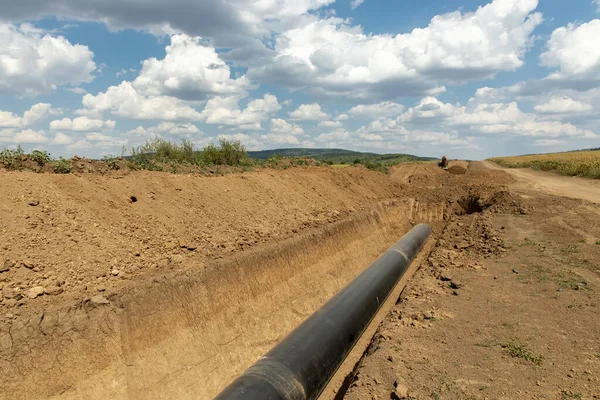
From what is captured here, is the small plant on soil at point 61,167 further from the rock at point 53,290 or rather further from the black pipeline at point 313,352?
the black pipeline at point 313,352

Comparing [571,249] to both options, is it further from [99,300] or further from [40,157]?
[40,157]

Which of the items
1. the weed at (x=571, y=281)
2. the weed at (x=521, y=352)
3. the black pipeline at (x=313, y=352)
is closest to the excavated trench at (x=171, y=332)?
the black pipeline at (x=313, y=352)

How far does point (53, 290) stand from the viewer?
6.45 meters

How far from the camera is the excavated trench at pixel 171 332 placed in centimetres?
578

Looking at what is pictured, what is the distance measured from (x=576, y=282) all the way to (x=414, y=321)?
448cm

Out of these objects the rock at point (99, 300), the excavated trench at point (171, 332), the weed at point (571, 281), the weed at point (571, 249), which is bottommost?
the excavated trench at point (171, 332)

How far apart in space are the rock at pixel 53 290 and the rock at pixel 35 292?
6 centimetres

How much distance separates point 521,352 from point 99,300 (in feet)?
24.4

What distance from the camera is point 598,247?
11.1 meters

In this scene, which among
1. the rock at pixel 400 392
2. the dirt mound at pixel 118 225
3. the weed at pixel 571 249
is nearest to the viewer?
the rock at pixel 400 392

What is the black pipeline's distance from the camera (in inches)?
Answer: 196

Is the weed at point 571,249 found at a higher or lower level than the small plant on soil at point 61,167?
lower

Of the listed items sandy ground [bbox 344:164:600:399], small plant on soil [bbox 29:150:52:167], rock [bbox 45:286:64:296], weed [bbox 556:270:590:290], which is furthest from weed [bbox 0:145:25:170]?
weed [bbox 556:270:590:290]

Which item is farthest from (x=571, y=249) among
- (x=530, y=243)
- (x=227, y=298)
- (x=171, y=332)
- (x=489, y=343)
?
(x=171, y=332)
